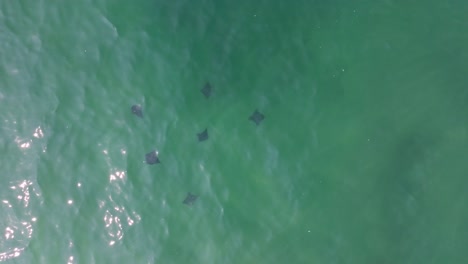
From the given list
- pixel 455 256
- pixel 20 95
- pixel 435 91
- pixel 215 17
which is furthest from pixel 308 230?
pixel 20 95

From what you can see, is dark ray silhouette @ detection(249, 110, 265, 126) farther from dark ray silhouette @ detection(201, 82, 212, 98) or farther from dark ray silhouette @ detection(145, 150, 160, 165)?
dark ray silhouette @ detection(145, 150, 160, 165)

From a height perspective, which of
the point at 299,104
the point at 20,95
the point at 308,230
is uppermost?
the point at 299,104

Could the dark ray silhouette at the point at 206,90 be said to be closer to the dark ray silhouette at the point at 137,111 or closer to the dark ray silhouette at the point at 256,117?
the dark ray silhouette at the point at 256,117

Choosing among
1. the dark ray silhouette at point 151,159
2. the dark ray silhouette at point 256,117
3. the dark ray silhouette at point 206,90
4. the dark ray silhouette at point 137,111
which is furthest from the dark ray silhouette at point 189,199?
the dark ray silhouette at point 206,90

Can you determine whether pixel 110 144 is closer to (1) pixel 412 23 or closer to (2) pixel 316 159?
(2) pixel 316 159

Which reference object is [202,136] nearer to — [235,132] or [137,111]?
[235,132]

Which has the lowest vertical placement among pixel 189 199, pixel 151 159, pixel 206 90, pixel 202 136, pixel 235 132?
pixel 189 199

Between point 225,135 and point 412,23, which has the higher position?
point 412,23

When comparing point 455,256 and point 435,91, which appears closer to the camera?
point 455,256

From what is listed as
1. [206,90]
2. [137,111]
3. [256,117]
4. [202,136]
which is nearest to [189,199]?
[202,136]
